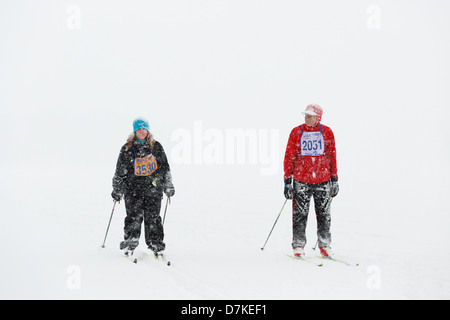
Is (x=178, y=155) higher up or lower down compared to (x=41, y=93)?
lower down

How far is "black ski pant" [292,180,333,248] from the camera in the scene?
596 cm

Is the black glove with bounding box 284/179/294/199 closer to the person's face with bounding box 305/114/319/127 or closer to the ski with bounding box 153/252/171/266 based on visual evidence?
the person's face with bounding box 305/114/319/127

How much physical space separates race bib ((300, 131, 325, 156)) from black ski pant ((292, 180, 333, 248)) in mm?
450

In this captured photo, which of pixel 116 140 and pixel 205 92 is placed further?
pixel 205 92

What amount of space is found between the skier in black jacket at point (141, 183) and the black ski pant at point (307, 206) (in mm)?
1872

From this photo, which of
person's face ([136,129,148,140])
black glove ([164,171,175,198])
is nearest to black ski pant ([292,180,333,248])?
black glove ([164,171,175,198])

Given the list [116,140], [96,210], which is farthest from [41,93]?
[96,210]

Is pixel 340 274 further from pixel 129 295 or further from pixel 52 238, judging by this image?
pixel 52 238

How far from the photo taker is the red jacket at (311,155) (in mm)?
5938

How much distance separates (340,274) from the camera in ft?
17.0

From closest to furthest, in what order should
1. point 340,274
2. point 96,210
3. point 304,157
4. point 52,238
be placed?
point 340,274 → point 304,157 → point 52,238 → point 96,210
